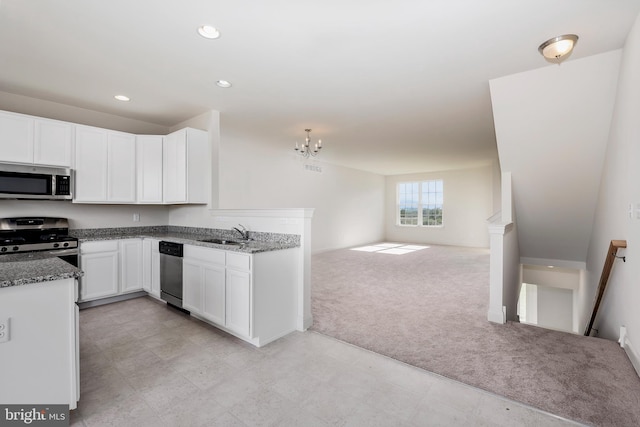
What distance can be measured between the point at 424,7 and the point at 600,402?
9.51ft

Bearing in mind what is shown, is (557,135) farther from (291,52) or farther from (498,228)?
(291,52)

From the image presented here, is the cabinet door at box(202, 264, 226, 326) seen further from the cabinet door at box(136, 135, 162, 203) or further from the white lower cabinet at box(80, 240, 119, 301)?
the cabinet door at box(136, 135, 162, 203)

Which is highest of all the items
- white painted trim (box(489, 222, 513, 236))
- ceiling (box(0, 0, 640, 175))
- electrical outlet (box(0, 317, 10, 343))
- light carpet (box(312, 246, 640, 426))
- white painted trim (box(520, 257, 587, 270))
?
ceiling (box(0, 0, 640, 175))

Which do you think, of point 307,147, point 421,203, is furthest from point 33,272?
point 421,203

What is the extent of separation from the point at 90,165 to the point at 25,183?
2.17ft

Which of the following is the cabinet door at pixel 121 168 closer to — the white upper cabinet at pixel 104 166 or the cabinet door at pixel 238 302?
the white upper cabinet at pixel 104 166

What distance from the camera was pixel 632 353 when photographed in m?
2.35

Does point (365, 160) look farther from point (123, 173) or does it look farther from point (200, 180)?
point (123, 173)

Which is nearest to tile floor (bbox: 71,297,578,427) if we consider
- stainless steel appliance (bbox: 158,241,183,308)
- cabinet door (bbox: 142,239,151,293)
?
stainless steel appliance (bbox: 158,241,183,308)

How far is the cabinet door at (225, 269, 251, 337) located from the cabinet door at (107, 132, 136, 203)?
2.35m

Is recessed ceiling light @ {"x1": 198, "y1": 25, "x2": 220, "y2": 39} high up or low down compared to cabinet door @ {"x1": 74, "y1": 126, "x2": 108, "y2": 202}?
up

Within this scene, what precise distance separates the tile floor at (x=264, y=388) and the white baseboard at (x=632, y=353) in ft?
3.43

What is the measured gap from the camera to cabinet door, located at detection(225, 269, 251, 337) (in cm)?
263

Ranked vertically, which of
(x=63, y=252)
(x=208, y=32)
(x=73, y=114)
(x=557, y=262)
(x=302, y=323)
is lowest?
(x=302, y=323)
